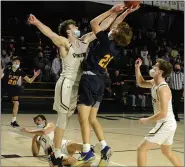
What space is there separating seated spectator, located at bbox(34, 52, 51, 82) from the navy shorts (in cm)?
947

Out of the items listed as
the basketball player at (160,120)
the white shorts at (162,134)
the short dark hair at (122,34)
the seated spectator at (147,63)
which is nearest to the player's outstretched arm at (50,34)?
the short dark hair at (122,34)

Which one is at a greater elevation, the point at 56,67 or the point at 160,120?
the point at 56,67

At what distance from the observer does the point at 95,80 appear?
4.73 metres

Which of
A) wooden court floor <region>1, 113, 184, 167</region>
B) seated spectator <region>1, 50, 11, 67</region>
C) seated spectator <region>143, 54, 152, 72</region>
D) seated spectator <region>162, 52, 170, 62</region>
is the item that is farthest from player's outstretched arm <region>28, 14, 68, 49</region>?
seated spectator <region>162, 52, 170, 62</region>

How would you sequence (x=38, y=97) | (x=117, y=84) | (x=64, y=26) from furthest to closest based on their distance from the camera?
(x=117, y=84), (x=38, y=97), (x=64, y=26)

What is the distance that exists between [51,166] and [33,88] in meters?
9.78

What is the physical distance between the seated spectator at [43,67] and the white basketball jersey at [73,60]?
9282mm

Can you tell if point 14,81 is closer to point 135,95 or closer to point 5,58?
point 5,58

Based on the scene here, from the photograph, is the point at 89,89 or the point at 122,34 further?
the point at 89,89

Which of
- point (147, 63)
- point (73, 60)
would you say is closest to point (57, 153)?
point (73, 60)

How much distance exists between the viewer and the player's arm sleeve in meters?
4.44

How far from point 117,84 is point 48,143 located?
8.97 metres

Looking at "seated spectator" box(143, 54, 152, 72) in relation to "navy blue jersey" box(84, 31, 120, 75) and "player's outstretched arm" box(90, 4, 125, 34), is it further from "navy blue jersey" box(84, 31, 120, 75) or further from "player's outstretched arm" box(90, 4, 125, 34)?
"player's outstretched arm" box(90, 4, 125, 34)

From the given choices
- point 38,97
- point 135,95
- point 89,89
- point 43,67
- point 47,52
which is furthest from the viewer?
point 47,52
